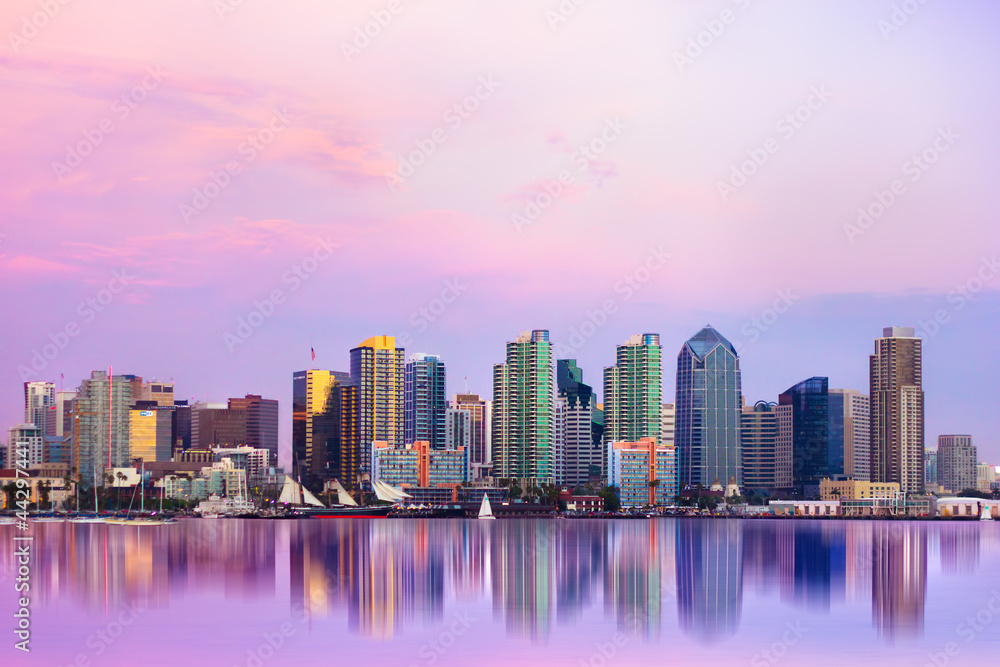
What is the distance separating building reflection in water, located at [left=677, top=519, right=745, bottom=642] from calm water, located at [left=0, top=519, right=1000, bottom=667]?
5.1 inches

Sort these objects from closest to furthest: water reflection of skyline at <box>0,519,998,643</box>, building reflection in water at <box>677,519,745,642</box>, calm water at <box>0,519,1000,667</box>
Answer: calm water at <box>0,519,1000,667</box>
building reflection in water at <box>677,519,745,642</box>
water reflection of skyline at <box>0,519,998,643</box>

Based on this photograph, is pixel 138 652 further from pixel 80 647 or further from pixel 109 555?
pixel 109 555

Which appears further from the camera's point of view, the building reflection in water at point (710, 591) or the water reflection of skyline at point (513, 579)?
the water reflection of skyline at point (513, 579)

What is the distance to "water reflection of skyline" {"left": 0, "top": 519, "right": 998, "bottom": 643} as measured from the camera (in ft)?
151

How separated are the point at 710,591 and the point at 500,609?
11.8 metres

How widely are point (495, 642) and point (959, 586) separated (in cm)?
2978

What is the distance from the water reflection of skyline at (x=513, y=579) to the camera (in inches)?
1809

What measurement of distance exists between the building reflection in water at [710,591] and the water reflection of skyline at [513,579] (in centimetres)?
7

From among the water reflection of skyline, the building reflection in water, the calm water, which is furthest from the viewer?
the water reflection of skyline

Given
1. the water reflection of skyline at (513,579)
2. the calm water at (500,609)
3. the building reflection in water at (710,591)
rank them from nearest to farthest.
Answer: the calm water at (500,609)
the building reflection in water at (710,591)
the water reflection of skyline at (513,579)

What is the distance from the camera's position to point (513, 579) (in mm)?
61406

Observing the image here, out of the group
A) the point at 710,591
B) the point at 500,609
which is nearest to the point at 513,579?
the point at 710,591

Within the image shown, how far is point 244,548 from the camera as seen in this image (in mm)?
91125

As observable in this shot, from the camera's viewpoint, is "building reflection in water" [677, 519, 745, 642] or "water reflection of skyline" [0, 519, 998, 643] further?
"water reflection of skyline" [0, 519, 998, 643]
